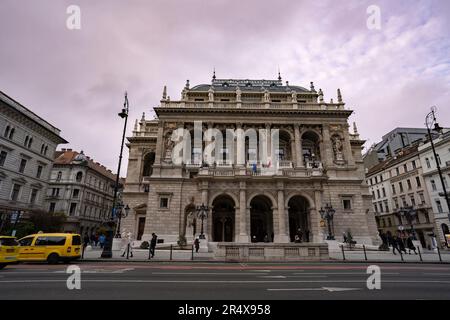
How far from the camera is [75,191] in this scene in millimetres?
47969

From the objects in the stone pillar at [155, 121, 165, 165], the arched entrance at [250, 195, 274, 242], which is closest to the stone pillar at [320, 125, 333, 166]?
the arched entrance at [250, 195, 274, 242]

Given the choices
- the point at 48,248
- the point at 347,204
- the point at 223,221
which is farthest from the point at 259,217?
the point at 48,248

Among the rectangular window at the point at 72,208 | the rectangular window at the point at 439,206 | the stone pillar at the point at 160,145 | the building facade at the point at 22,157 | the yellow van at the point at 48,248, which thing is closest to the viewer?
the yellow van at the point at 48,248

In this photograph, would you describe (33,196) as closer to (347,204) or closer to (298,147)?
(298,147)

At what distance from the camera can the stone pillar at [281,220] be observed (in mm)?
27786

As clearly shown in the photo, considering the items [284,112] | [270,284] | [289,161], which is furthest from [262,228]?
[270,284]

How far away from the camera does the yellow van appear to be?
1472 cm

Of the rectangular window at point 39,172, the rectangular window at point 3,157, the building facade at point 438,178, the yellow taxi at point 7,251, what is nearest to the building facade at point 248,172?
the building facade at point 438,178

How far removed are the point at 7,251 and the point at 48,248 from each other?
2579mm

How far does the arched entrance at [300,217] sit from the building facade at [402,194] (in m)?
14.7

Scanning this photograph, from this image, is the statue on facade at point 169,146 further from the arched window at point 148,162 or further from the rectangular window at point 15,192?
the rectangular window at point 15,192

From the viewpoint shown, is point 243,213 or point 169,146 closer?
point 243,213

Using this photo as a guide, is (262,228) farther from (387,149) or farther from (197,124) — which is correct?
(387,149)

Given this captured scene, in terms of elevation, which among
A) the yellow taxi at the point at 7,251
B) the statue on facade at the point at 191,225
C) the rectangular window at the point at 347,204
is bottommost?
the yellow taxi at the point at 7,251
